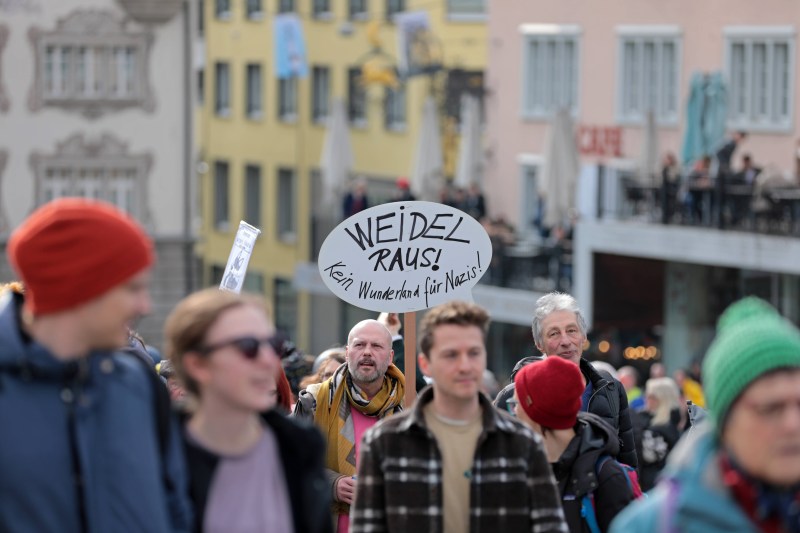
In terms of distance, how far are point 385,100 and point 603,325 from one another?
20.9m

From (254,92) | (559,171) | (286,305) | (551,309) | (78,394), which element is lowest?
(286,305)

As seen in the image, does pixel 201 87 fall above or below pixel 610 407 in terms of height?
below

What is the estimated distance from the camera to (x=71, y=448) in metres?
5.74

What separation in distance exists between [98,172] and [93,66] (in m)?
2.63

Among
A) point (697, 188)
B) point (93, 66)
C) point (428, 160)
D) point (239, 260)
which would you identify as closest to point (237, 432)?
point (239, 260)

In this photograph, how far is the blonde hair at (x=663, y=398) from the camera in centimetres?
1608

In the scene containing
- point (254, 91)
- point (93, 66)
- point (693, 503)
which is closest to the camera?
point (693, 503)

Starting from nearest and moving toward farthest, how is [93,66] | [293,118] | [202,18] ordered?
Result: [93,66]
[293,118]
[202,18]

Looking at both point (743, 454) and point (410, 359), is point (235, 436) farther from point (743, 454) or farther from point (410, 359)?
point (410, 359)

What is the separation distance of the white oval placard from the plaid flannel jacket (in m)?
2.85

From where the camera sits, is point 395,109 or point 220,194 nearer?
point 395,109

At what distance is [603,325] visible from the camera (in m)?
36.4

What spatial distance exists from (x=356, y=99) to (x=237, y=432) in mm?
52659

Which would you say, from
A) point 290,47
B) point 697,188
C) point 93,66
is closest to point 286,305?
point 290,47
